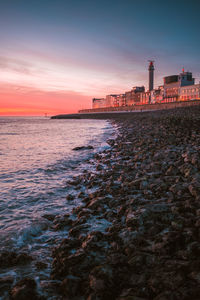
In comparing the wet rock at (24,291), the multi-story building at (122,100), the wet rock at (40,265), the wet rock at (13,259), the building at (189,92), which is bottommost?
the wet rock at (13,259)

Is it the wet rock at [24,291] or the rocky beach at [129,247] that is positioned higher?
the rocky beach at [129,247]

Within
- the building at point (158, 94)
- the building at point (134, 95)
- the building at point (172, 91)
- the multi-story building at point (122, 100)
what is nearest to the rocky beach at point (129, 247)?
the building at point (172, 91)

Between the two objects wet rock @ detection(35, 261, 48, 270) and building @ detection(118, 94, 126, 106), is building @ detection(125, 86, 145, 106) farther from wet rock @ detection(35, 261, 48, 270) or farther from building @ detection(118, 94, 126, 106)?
wet rock @ detection(35, 261, 48, 270)

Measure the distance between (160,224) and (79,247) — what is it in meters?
1.29

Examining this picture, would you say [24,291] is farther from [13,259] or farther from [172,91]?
[172,91]

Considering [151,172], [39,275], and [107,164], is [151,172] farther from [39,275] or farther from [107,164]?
[39,275]

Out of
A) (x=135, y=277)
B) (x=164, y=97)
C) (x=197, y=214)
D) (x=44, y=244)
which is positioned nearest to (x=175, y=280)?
(x=135, y=277)

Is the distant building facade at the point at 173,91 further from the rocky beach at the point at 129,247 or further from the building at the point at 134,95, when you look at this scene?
the rocky beach at the point at 129,247

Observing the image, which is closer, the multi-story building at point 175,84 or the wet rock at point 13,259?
the wet rock at point 13,259

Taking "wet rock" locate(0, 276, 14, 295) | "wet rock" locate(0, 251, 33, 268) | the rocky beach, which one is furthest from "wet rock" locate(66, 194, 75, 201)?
"wet rock" locate(0, 276, 14, 295)

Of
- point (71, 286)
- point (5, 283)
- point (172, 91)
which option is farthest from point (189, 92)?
point (5, 283)

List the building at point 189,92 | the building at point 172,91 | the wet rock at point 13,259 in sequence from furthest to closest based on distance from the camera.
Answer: the building at point 172,91 → the building at point 189,92 → the wet rock at point 13,259

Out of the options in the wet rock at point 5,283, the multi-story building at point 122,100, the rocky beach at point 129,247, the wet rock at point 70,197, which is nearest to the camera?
the rocky beach at point 129,247

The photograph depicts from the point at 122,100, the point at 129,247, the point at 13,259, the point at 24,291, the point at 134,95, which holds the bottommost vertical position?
the point at 13,259
